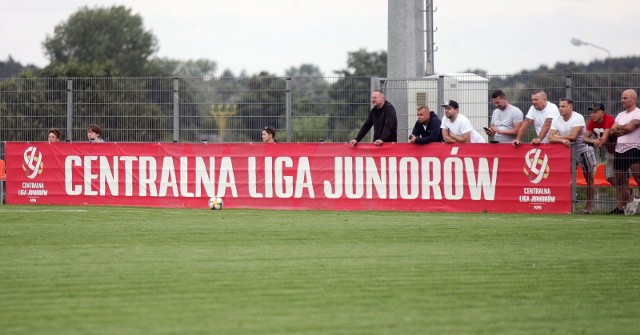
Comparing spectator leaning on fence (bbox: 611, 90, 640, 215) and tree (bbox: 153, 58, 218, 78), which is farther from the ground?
tree (bbox: 153, 58, 218, 78)

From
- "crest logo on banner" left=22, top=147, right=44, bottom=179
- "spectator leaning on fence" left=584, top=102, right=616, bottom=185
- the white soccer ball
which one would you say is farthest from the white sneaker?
"crest logo on banner" left=22, top=147, right=44, bottom=179

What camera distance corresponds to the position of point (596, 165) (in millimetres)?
19438

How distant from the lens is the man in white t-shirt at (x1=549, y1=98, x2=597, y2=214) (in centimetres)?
1906

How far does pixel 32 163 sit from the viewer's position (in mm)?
21594

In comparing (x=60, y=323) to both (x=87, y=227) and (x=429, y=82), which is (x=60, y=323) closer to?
(x=87, y=227)

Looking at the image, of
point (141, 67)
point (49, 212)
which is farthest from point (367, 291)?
point (141, 67)

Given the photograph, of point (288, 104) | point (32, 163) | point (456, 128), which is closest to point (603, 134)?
point (456, 128)

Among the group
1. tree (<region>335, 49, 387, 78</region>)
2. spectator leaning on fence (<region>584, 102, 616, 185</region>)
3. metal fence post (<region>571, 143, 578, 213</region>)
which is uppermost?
tree (<region>335, 49, 387, 78</region>)

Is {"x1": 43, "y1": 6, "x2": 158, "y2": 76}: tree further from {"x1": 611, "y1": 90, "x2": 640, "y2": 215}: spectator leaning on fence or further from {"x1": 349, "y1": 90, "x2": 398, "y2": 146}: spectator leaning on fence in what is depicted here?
{"x1": 611, "y1": 90, "x2": 640, "y2": 215}: spectator leaning on fence

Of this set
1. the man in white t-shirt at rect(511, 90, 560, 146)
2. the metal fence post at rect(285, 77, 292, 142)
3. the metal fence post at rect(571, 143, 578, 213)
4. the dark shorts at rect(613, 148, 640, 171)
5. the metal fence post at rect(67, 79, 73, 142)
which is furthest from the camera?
the metal fence post at rect(67, 79, 73, 142)

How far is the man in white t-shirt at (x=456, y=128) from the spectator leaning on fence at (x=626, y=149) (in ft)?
8.06

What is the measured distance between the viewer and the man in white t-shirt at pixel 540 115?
1933 cm

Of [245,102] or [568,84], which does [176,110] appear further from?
[568,84]

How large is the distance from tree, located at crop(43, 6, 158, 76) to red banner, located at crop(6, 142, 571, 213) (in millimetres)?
79466
